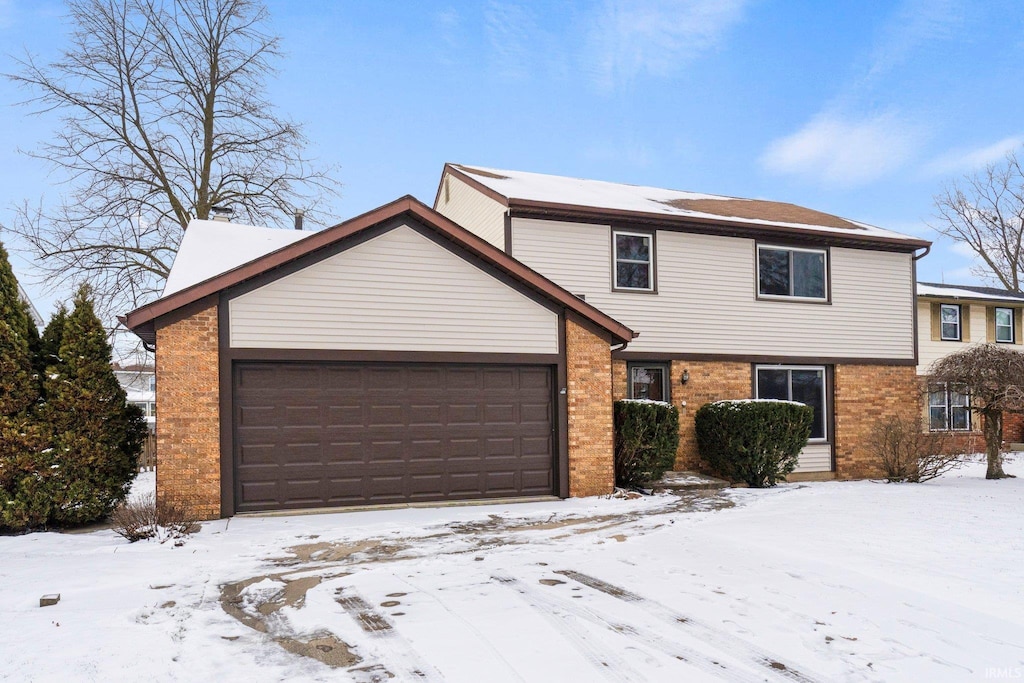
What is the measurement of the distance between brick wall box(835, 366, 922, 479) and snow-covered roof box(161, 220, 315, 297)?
1176 cm

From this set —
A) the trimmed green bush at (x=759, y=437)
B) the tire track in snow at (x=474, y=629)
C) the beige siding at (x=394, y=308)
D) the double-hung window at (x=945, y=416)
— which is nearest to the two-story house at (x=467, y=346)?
the beige siding at (x=394, y=308)

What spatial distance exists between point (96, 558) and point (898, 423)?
523 inches

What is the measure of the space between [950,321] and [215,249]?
22861mm

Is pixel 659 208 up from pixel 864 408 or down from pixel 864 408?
up

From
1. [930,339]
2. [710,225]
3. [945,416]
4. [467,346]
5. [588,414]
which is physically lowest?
[945,416]

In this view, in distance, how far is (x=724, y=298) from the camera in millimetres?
15016

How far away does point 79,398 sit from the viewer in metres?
9.22

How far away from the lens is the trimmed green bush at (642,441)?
12.0 m

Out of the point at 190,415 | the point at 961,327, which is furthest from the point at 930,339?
the point at 190,415

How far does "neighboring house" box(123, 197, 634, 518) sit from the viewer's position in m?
9.55

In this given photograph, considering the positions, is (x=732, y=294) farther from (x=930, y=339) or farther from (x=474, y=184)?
(x=930, y=339)

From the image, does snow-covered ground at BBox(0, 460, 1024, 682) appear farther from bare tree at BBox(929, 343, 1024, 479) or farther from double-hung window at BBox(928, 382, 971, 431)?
double-hung window at BBox(928, 382, 971, 431)

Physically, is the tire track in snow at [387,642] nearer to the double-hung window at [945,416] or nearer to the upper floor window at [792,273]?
the upper floor window at [792,273]

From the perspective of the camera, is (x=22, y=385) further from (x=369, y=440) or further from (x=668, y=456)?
(x=668, y=456)
